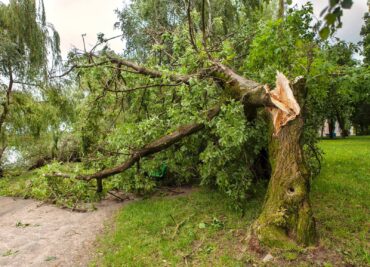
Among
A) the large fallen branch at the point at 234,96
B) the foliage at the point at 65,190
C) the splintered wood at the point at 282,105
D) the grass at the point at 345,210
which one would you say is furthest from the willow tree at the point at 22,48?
the grass at the point at 345,210

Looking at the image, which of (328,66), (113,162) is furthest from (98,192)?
(328,66)

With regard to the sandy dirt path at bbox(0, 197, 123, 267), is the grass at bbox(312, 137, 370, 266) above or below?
above

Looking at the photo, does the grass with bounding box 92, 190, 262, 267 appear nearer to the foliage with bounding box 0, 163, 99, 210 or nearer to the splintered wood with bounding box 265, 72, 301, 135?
the foliage with bounding box 0, 163, 99, 210

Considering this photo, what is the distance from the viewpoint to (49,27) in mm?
11156

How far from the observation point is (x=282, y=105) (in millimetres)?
4180

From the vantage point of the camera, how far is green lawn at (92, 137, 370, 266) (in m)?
3.54

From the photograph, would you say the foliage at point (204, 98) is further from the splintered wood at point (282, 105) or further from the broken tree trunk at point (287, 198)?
the broken tree trunk at point (287, 198)

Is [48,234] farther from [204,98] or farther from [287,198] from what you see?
[287,198]

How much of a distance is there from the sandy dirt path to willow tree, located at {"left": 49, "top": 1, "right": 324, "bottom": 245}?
2.80ft

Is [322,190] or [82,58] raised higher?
[82,58]

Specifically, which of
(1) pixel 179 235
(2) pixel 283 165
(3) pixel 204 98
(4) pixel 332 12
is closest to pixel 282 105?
(2) pixel 283 165

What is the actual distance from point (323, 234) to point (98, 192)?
15.6 ft

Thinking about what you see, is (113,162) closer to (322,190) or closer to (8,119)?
(322,190)

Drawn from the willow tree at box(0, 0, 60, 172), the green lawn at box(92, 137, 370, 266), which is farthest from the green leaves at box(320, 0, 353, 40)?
the willow tree at box(0, 0, 60, 172)
